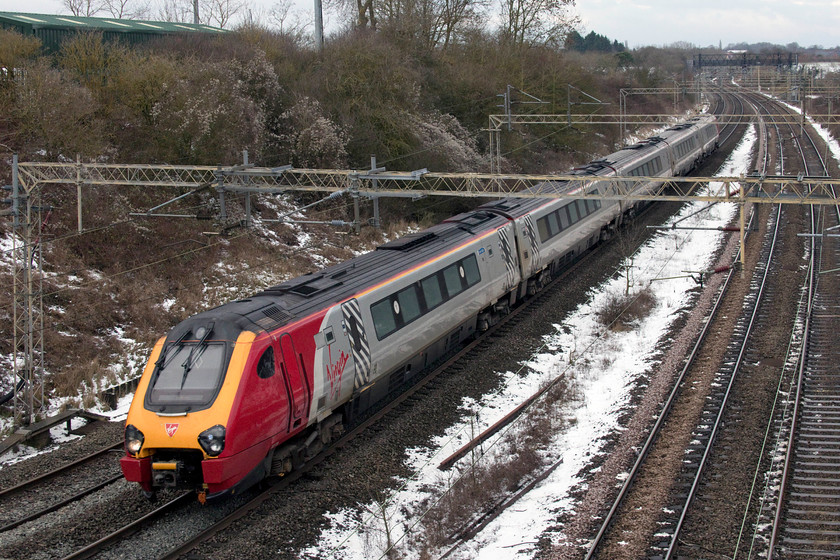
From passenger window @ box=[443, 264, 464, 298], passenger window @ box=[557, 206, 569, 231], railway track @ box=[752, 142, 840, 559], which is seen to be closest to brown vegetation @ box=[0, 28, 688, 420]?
passenger window @ box=[443, 264, 464, 298]

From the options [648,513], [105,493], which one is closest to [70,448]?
[105,493]

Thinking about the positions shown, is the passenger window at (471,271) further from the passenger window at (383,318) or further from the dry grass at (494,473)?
the passenger window at (383,318)

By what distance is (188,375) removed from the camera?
11375 mm

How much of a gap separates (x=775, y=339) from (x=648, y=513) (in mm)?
9773

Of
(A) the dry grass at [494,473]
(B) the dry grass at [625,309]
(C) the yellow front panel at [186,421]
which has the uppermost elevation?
(C) the yellow front panel at [186,421]

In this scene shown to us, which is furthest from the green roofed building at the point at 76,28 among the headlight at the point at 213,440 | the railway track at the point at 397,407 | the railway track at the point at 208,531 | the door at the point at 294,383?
the headlight at the point at 213,440

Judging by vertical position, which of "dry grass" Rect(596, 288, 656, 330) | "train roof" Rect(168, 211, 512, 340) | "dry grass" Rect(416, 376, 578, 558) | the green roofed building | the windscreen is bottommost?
"dry grass" Rect(416, 376, 578, 558)

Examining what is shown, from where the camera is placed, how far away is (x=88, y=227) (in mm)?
25016

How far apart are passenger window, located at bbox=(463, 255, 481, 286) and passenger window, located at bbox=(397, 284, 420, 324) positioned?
102 inches

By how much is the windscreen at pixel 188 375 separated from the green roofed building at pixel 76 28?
24679 mm

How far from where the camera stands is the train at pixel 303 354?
1098 centimetres

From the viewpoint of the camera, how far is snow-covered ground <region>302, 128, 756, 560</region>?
11562 mm

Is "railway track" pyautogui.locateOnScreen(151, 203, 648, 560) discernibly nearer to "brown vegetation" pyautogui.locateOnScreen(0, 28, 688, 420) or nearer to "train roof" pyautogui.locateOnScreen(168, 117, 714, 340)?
"train roof" pyautogui.locateOnScreen(168, 117, 714, 340)

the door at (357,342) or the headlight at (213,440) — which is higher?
the door at (357,342)
